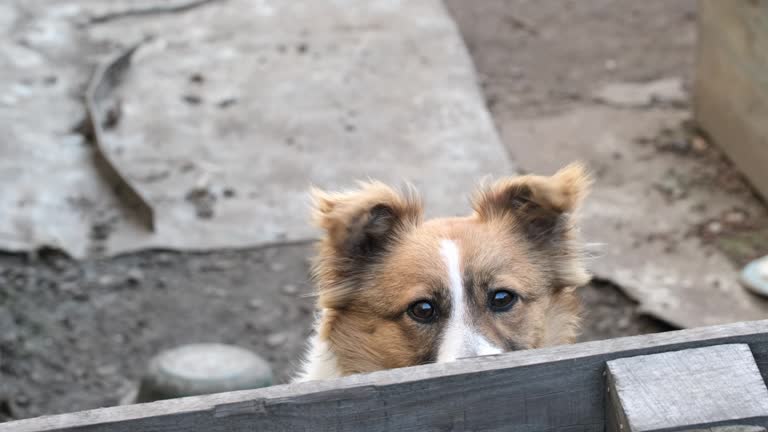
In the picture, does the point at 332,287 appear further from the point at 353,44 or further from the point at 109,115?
the point at 353,44

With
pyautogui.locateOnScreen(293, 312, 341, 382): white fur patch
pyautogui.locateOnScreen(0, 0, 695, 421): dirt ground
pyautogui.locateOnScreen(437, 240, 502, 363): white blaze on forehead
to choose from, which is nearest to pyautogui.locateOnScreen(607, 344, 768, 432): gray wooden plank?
pyautogui.locateOnScreen(437, 240, 502, 363): white blaze on forehead

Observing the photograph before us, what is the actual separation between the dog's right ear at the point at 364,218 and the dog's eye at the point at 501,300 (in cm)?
41

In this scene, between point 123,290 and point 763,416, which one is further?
point 123,290

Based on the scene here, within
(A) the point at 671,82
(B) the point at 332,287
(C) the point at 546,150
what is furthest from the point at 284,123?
(B) the point at 332,287

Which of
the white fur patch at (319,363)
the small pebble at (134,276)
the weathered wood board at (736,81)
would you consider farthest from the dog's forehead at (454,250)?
the weathered wood board at (736,81)

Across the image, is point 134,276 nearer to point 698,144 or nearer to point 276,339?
point 276,339

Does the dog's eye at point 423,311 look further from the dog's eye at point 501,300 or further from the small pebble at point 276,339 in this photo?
the small pebble at point 276,339

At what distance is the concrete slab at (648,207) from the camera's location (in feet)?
18.6

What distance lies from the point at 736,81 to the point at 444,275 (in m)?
4.44

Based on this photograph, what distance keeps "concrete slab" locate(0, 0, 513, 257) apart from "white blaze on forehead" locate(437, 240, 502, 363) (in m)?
3.26

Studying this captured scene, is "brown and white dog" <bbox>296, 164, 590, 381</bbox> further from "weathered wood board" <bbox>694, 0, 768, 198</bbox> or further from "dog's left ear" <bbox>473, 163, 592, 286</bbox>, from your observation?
"weathered wood board" <bbox>694, 0, 768, 198</bbox>

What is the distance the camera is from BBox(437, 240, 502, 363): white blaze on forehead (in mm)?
2988

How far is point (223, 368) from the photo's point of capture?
4441mm

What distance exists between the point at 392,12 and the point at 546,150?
264cm
